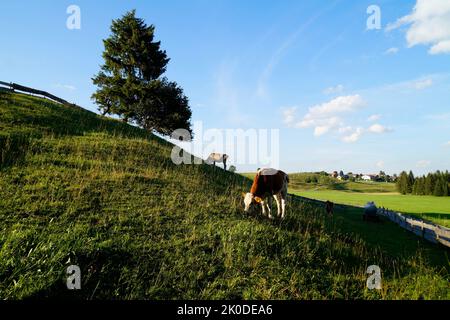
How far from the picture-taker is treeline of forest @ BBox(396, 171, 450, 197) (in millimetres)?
81562

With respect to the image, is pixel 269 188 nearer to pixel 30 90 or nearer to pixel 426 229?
pixel 426 229

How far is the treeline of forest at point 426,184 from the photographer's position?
81562 mm

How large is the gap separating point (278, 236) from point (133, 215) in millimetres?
4881

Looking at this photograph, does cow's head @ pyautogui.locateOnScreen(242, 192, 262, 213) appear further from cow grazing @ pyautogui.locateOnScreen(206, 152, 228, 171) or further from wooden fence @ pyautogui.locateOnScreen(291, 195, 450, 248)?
cow grazing @ pyautogui.locateOnScreen(206, 152, 228, 171)

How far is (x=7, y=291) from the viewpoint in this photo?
17.2 feet

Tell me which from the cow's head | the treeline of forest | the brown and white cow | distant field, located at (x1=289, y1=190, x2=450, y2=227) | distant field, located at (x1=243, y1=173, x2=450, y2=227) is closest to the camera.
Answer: the cow's head

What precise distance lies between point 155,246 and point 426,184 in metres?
104

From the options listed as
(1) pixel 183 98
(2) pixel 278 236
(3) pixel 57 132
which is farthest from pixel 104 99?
(2) pixel 278 236

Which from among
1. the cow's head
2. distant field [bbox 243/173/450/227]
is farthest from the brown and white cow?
distant field [bbox 243/173/450/227]

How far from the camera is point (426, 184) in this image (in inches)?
3450

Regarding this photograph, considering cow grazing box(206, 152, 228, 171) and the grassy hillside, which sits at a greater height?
cow grazing box(206, 152, 228, 171)

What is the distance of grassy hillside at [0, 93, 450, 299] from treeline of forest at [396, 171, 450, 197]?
86136 mm

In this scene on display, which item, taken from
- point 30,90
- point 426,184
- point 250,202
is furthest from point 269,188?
point 426,184
